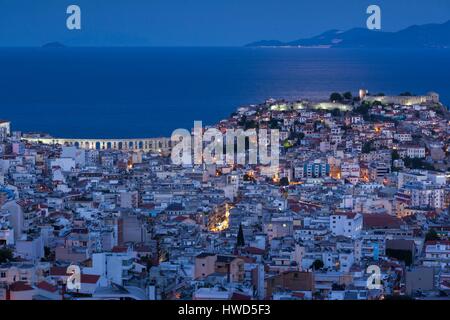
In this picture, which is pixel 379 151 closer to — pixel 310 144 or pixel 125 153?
pixel 310 144

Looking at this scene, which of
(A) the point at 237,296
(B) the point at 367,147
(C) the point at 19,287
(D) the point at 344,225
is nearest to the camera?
(A) the point at 237,296

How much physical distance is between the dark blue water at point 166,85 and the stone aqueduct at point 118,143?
6.97 ft

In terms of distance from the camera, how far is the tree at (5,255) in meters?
7.93

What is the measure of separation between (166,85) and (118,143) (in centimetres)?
1422

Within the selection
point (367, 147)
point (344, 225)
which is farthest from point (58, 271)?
point (367, 147)

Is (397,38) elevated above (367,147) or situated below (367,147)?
above

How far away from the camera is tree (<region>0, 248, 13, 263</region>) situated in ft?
26.0

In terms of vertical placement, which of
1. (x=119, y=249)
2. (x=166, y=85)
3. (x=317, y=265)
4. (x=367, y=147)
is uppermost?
(x=166, y=85)

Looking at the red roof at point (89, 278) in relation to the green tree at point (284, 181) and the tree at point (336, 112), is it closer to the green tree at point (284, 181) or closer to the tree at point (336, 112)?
the green tree at point (284, 181)

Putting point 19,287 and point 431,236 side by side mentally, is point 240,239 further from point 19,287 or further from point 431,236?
point 19,287

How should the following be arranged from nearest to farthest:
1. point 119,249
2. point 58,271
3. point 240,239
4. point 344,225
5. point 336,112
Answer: point 58,271, point 119,249, point 240,239, point 344,225, point 336,112

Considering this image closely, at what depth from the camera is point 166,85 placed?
32.6 meters

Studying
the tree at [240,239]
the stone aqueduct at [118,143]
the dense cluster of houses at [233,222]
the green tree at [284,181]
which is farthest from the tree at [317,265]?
the stone aqueduct at [118,143]
